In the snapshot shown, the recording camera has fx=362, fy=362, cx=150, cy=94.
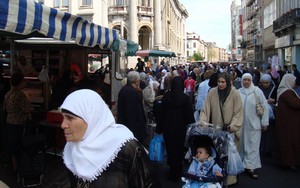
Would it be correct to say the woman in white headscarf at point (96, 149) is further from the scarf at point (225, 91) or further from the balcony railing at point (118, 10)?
the balcony railing at point (118, 10)

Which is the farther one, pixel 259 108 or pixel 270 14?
pixel 270 14

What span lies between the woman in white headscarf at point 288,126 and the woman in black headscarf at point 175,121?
2097 mm

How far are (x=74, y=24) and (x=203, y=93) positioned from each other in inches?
202

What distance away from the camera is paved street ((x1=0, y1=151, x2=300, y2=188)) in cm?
630

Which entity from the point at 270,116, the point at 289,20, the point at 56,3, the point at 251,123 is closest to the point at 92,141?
the point at 251,123

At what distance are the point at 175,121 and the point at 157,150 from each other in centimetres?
62

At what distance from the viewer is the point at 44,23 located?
447cm

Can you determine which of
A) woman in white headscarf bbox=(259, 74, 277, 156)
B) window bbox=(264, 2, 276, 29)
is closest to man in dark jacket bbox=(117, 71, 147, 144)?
woman in white headscarf bbox=(259, 74, 277, 156)

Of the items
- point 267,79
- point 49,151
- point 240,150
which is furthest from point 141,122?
point 267,79

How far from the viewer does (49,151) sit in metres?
8.17

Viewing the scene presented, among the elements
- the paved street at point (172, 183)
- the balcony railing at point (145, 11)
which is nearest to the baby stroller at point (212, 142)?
the paved street at point (172, 183)

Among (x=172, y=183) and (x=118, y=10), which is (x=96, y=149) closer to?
(x=172, y=183)

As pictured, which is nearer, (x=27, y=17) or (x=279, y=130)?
(x=27, y=17)

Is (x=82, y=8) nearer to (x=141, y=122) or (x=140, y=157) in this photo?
(x=141, y=122)
